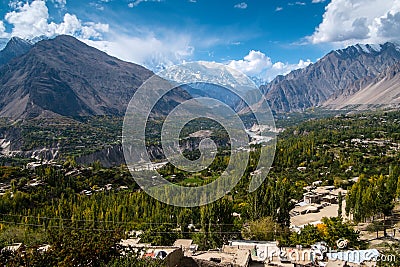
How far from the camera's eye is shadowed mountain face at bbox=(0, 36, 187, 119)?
9269 centimetres

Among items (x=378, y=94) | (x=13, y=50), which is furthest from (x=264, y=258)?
(x=13, y=50)

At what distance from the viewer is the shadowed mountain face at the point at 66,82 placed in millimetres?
92688

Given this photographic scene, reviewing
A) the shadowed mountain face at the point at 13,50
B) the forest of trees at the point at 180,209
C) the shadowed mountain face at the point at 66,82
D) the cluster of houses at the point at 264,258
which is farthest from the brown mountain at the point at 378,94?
the shadowed mountain face at the point at 13,50

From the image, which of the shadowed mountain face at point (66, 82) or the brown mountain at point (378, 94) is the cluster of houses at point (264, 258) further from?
the brown mountain at point (378, 94)

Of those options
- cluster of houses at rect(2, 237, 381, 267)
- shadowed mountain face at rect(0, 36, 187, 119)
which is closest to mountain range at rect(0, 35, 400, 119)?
shadowed mountain face at rect(0, 36, 187, 119)

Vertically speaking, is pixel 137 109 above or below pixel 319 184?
above

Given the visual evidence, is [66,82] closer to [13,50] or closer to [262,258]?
[13,50]

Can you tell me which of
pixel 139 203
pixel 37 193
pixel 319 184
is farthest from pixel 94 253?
pixel 319 184

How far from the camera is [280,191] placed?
52.8ft

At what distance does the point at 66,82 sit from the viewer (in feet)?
365

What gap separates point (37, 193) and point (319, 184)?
71.5ft

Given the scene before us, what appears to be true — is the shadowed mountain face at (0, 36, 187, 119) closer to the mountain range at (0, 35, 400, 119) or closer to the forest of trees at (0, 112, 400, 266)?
the mountain range at (0, 35, 400, 119)

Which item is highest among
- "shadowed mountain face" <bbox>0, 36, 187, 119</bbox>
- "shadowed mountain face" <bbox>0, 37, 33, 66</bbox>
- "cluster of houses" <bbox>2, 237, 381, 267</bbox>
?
"shadowed mountain face" <bbox>0, 37, 33, 66</bbox>

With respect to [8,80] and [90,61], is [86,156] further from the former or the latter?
[90,61]
